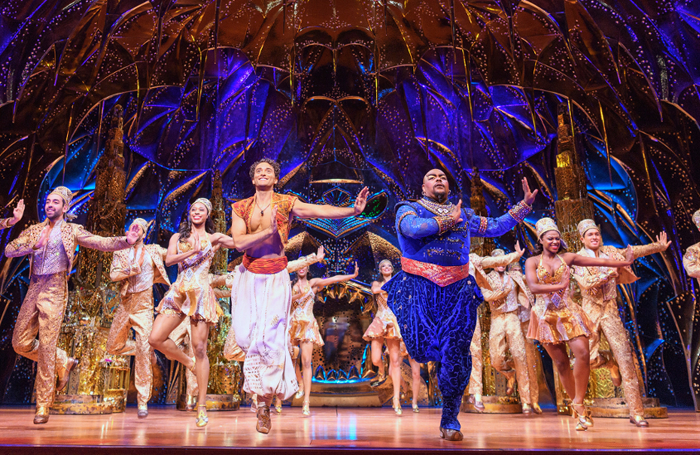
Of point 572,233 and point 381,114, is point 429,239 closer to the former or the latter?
point 572,233

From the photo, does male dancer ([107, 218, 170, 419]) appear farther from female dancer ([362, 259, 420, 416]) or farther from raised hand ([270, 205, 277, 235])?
raised hand ([270, 205, 277, 235])

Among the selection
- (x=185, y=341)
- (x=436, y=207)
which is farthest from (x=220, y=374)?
(x=436, y=207)

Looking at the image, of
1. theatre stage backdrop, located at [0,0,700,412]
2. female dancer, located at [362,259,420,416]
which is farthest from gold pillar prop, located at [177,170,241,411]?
female dancer, located at [362,259,420,416]

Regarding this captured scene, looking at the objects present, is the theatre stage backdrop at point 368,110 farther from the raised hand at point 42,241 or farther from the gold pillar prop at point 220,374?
the raised hand at point 42,241

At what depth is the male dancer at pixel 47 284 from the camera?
18.0 feet

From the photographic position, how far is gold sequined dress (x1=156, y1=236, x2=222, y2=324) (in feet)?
18.0

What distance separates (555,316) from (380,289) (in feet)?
5.75

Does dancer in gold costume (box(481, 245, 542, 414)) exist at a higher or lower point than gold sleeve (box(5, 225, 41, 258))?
lower

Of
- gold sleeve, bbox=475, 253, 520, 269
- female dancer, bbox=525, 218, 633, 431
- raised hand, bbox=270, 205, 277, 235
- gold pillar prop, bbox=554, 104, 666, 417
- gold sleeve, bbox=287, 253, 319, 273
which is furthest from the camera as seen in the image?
gold sleeve, bbox=475, 253, 520, 269

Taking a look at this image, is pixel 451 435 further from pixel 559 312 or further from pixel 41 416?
pixel 41 416

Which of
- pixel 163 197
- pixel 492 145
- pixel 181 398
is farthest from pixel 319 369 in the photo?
pixel 492 145

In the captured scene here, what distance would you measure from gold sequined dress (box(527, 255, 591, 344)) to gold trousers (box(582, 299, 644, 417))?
727 millimetres

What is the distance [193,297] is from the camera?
18.0 feet

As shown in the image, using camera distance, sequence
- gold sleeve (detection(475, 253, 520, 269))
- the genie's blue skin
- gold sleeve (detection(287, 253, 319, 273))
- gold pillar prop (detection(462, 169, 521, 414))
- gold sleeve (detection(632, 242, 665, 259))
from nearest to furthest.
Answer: the genie's blue skin, gold sleeve (detection(632, 242, 665, 259)), gold sleeve (detection(287, 253, 319, 273)), gold sleeve (detection(475, 253, 520, 269)), gold pillar prop (detection(462, 169, 521, 414))
